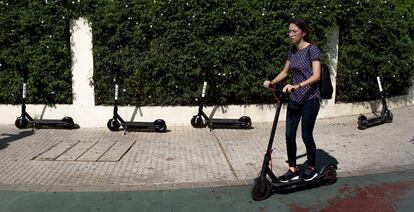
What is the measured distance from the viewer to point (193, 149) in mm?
7105

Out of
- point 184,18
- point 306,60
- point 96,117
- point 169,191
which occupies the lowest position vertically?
point 169,191

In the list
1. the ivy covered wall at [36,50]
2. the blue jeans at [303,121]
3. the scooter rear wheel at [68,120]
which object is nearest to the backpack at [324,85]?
the blue jeans at [303,121]

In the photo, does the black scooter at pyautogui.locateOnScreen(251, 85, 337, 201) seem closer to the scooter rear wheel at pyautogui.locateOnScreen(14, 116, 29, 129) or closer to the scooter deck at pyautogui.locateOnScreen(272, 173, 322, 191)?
the scooter deck at pyautogui.locateOnScreen(272, 173, 322, 191)

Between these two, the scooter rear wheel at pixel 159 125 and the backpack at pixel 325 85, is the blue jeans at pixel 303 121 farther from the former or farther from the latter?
the scooter rear wheel at pixel 159 125

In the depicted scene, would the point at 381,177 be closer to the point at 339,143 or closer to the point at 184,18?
the point at 339,143

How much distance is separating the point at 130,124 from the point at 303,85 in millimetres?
4071

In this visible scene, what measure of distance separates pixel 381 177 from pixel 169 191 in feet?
8.37

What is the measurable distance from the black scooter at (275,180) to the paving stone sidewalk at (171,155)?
52cm

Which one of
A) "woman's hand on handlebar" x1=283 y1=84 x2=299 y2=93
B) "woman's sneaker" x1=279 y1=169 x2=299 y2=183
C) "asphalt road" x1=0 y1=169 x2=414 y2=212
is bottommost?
"asphalt road" x1=0 y1=169 x2=414 y2=212

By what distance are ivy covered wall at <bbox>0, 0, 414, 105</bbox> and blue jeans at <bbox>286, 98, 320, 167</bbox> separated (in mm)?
3327

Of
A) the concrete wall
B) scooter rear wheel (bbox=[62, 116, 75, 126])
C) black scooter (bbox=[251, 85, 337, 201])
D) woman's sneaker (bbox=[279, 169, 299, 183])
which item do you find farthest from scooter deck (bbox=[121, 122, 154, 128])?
woman's sneaker (bbox=[279, 169, 299, 183])

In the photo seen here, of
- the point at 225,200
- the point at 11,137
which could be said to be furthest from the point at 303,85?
the point at 11,137

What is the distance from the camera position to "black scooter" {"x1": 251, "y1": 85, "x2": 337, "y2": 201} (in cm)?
488

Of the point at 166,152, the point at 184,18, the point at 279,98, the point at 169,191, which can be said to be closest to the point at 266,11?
the point at 184,18
